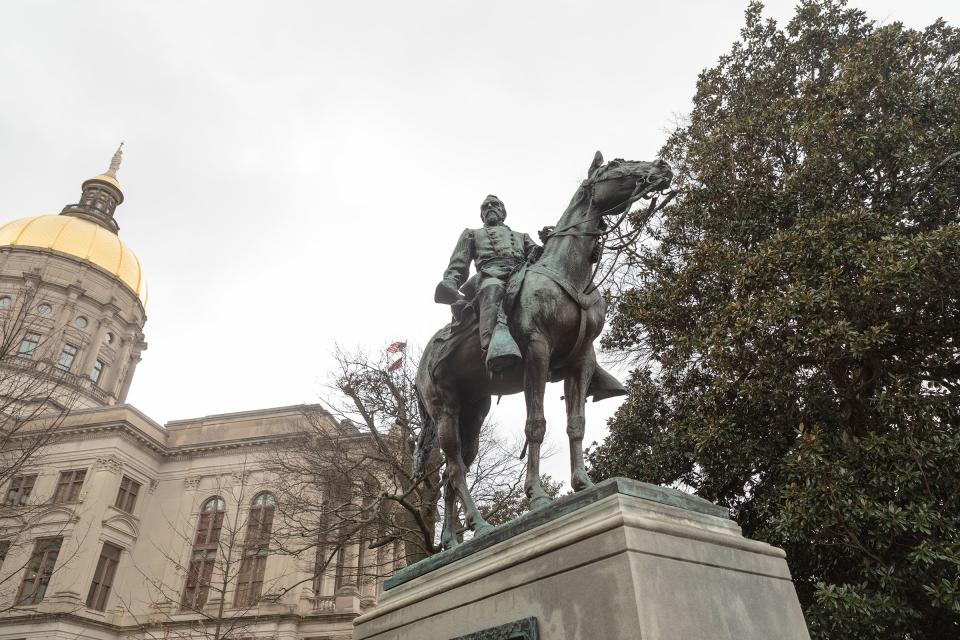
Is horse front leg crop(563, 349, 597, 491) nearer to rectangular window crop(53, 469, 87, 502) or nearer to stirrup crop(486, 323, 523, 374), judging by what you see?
stirrup crop(486, 323, 523, 374)

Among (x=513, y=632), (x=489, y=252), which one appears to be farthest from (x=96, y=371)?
(x=513, y=632)

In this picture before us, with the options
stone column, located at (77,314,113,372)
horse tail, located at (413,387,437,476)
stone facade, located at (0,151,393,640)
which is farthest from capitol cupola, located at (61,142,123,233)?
horse tail, located at (413,387,437,476)

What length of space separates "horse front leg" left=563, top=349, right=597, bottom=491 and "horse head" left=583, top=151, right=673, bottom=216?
1270mm

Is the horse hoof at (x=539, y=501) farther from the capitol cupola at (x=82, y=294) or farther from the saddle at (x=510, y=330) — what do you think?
the capitol cupola at (x=82, y=294)

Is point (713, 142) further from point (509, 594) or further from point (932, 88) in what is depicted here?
point (509, 594)

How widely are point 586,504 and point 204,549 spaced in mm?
39411

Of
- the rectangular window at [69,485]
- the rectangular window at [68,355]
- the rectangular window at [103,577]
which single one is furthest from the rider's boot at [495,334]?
the rectangular window at [68,355]

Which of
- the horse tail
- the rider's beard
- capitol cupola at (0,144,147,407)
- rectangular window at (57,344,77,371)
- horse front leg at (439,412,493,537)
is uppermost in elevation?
capitol cupola at (0,144,147,407)

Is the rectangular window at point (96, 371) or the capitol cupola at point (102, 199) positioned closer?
the rectangular window at point (96, 371)

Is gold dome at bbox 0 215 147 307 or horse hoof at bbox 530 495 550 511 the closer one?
horse hoof at bbox 530 495 550 511

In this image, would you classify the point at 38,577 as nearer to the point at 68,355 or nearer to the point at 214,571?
the point at 214,571

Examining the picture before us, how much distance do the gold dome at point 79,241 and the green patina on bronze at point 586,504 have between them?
62.3 meters

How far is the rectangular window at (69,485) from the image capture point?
127 ft

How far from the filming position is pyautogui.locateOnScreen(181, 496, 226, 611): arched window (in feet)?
118
